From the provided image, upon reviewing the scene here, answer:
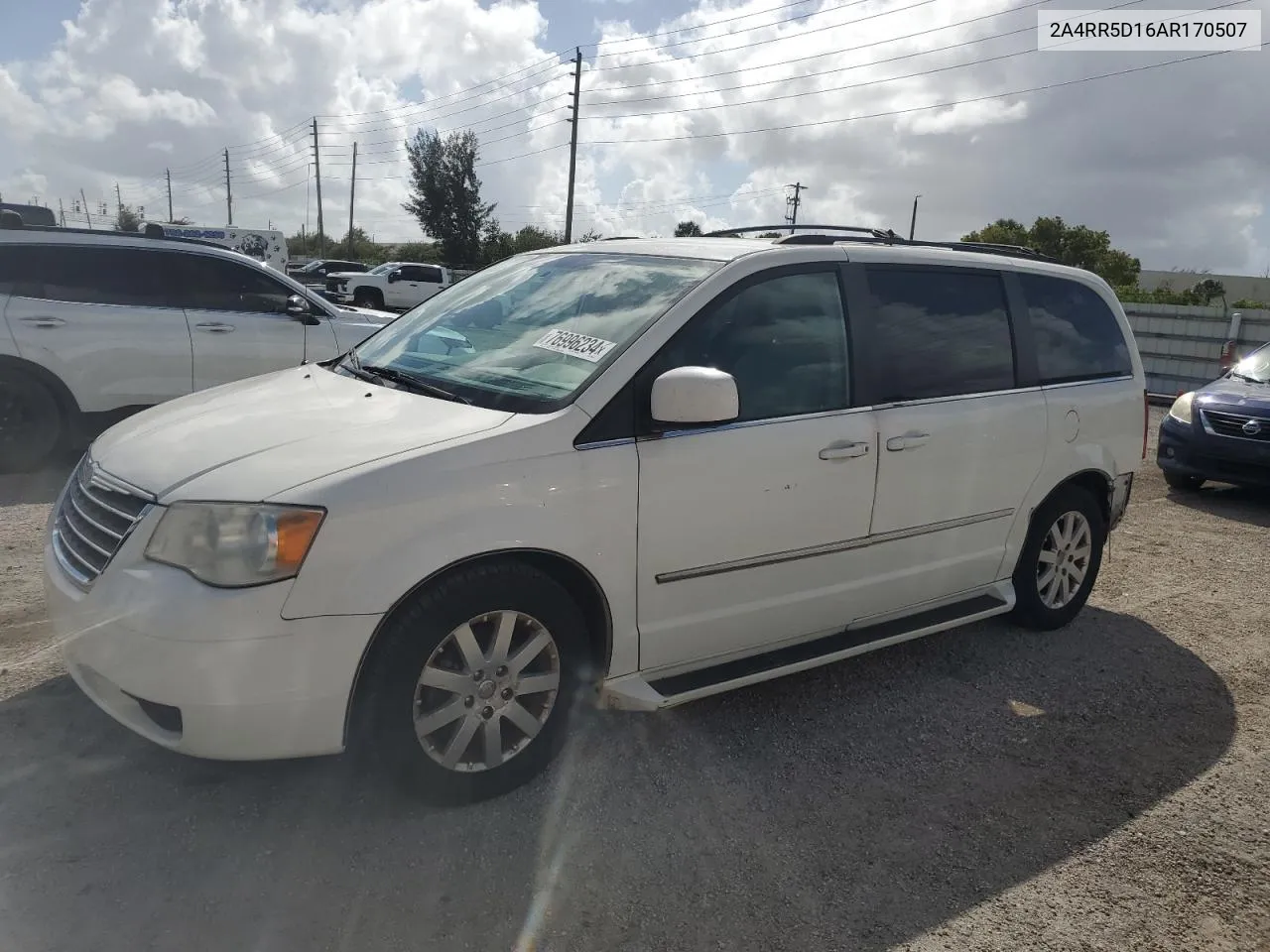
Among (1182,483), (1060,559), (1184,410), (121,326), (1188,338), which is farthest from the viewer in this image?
(1188,338)

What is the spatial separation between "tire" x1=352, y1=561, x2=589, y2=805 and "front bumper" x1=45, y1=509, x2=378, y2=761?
11 cm

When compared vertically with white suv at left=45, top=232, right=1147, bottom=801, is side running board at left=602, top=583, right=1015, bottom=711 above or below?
below

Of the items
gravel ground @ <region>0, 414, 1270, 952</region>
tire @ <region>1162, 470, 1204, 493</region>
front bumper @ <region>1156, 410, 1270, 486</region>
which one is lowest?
gravel ground @ <region>0, 414, 1270, 952</region>

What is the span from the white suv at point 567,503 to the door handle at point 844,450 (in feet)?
0.04

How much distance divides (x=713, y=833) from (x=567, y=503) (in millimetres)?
1137

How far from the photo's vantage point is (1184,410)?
8820 mm

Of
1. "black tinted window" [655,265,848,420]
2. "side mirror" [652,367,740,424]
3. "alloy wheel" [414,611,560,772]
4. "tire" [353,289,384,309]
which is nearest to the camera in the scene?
"alloy wheel" [414,611,560,772]

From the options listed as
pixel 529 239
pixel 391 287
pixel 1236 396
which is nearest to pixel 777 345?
pixel 1236 396

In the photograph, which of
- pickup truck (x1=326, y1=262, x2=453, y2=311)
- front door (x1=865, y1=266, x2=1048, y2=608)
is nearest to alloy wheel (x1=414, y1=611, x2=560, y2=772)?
front door (x1=865, y1=266, x2=1048, y2=608)

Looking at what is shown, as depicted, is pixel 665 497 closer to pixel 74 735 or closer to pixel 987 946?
pixel 987 946

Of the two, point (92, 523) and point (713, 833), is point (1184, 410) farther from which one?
point (92, 523)

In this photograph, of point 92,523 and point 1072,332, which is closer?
point 92,523

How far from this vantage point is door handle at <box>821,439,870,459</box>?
358 cm

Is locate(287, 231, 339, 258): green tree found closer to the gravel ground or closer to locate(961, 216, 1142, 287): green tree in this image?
locate(961, 216, 1142, 287): green tree
